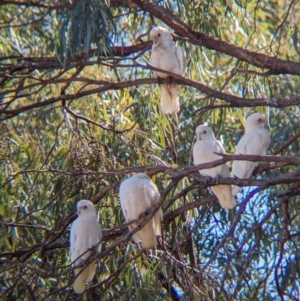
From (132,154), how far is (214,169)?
0.65m

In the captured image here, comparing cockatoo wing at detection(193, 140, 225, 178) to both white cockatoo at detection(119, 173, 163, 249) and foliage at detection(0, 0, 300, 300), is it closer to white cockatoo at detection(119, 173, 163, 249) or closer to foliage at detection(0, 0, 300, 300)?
foliage at detection(0, 0, 300, 300)

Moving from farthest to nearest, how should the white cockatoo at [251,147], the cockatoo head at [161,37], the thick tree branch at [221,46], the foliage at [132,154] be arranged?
1. the cockatoo head at [161,37]
2. the white cockatoo at [251,147]
3. the thick tree branch at [221,46]
4. the foliage at [132,154]

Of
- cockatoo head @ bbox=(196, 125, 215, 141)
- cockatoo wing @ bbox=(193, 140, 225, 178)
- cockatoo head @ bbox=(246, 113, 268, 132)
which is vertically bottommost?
cockatoo wing @ bbox=(193, 140, 225, 178)

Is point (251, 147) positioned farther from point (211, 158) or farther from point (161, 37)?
point (161, 37)

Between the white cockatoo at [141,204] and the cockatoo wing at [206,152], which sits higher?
the cockatoo wing at [206,152]

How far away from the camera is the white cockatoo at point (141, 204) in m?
3.95

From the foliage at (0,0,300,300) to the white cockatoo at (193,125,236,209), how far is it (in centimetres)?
9

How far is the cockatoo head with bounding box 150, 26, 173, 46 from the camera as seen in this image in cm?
470

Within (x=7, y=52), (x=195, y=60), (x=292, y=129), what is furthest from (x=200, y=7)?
(x=7, y=52)

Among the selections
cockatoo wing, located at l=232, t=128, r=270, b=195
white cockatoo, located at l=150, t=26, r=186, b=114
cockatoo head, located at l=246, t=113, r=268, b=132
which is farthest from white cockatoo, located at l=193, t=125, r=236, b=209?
white cockatoo, located at l=150, t=26, r=186, b=114

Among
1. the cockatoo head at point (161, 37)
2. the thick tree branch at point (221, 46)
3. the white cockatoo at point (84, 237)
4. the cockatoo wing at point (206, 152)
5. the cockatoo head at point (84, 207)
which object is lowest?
the white cockatoo at point (84, 237)

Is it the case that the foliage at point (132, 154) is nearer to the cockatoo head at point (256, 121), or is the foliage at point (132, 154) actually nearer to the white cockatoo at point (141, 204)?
the white cockatoo at point (141, 204)

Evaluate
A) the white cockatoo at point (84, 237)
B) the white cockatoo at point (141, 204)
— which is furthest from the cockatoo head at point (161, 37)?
the white cockatoo at point (84, 237)

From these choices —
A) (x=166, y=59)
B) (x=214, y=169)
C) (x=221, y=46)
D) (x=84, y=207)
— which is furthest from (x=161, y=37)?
(x=84, y=207)
